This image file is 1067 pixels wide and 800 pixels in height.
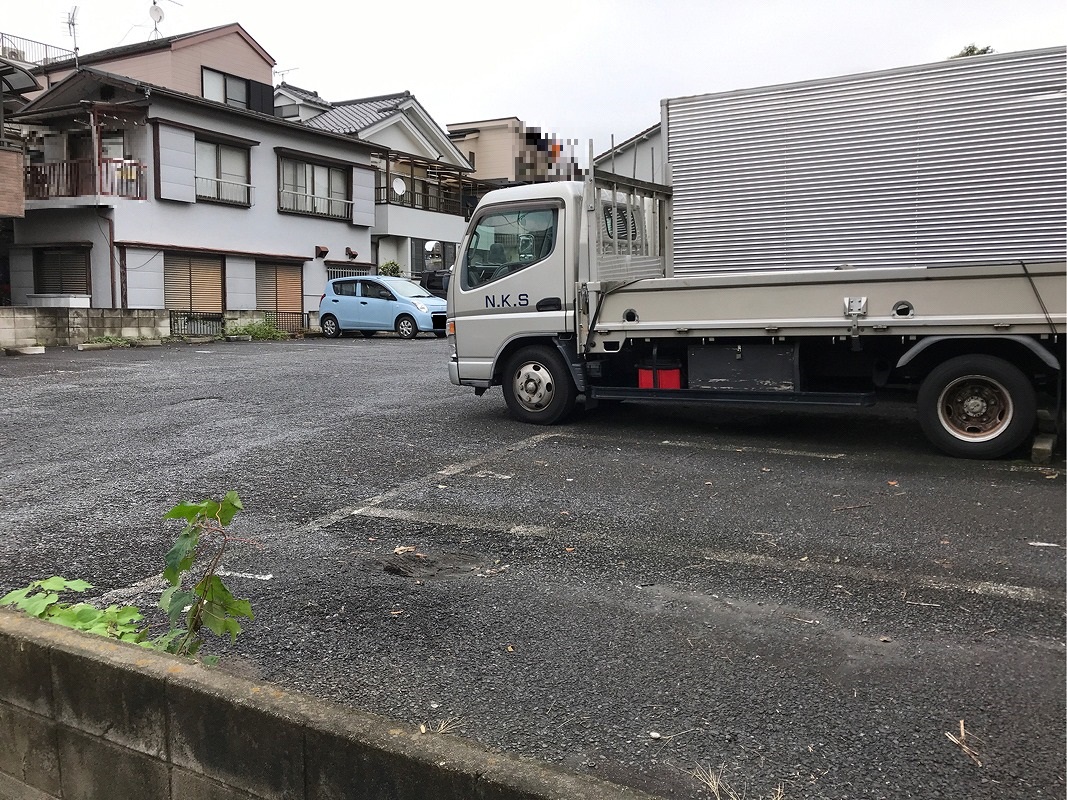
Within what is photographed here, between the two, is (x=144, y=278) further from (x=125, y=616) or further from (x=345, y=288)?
(x=125, y=616)

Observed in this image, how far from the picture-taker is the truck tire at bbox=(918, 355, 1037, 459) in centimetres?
671

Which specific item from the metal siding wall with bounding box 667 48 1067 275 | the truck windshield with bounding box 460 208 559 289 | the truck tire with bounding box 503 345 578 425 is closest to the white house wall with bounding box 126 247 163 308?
the truck windshield with bounding box 460 208 559 289

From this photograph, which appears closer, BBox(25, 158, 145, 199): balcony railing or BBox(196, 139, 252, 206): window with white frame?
BBox(25, 158, 145, 199): balcony railing

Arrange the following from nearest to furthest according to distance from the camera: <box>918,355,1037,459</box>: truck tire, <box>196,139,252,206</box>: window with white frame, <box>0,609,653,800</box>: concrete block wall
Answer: <box>0,609,653,800</box>: concrete block wall, <box>918,355,1037,459</box>: truck tire, <box>196,139,252,206</box>: window with white frame

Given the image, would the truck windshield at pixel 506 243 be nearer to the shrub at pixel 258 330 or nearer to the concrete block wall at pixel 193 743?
the concrete block wall at pixel 193 743

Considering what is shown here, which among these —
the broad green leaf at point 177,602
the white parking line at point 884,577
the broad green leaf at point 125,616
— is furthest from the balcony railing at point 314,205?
the broad green leaf at point 177,602

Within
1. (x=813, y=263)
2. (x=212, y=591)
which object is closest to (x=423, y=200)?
(x=813, y=263)

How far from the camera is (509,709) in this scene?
3.11 metres

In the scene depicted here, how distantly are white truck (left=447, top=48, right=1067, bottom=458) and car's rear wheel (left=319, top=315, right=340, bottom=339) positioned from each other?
54.8 feet

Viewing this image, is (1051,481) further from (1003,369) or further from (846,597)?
(846,597)

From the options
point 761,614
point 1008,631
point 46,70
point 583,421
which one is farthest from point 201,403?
point 46,70

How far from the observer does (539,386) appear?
9008 millimetres

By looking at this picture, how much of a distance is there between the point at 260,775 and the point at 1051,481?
5.94 meters

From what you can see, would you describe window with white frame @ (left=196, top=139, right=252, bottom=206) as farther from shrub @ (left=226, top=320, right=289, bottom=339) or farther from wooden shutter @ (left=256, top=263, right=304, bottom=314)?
shrub @ (left=226, top=320, right=289, bottom=339)
